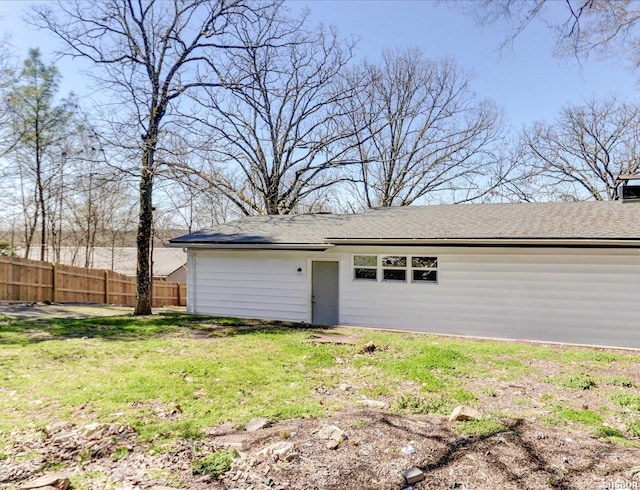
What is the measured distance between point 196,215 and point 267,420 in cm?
2753

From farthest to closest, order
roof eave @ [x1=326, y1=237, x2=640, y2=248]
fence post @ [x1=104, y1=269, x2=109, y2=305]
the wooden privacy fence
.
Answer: fence post @ [x1=104, y1=269, x2=109, y2=305] < the wooden privacy fence < roof eave @ [x1=326, y1=237, x2=640, y2=248]

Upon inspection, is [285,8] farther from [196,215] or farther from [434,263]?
[196,215]

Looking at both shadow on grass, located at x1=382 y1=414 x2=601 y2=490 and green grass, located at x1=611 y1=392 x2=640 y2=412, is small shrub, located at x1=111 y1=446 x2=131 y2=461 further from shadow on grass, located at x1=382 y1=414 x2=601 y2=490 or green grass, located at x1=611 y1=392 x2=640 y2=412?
green grass, located at x1=611 y1=392 x2=640 y2=412

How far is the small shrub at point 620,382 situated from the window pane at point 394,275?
203 inches

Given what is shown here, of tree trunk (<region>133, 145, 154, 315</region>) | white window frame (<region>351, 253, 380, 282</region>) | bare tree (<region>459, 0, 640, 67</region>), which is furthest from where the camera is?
tree trunk (<region>133, 145, 154, 315</region>)

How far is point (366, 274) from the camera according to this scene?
1066 centimetres

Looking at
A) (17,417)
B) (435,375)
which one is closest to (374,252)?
(435,375)

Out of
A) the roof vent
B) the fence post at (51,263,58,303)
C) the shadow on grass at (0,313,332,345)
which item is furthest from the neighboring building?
the roof vent

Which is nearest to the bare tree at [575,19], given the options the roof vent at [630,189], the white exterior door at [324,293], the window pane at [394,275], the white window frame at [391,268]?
the white window frame at [391,268]

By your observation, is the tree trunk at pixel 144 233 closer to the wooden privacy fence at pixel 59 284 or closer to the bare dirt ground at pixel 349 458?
the wooden privacy fence at pixel 59 284

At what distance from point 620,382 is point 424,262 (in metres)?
5.15

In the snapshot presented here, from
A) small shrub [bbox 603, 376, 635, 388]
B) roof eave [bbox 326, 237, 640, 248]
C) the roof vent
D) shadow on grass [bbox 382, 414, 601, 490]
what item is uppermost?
the roof vent

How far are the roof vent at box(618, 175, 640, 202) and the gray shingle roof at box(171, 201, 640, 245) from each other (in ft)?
2.13

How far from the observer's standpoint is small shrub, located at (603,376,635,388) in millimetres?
5363
